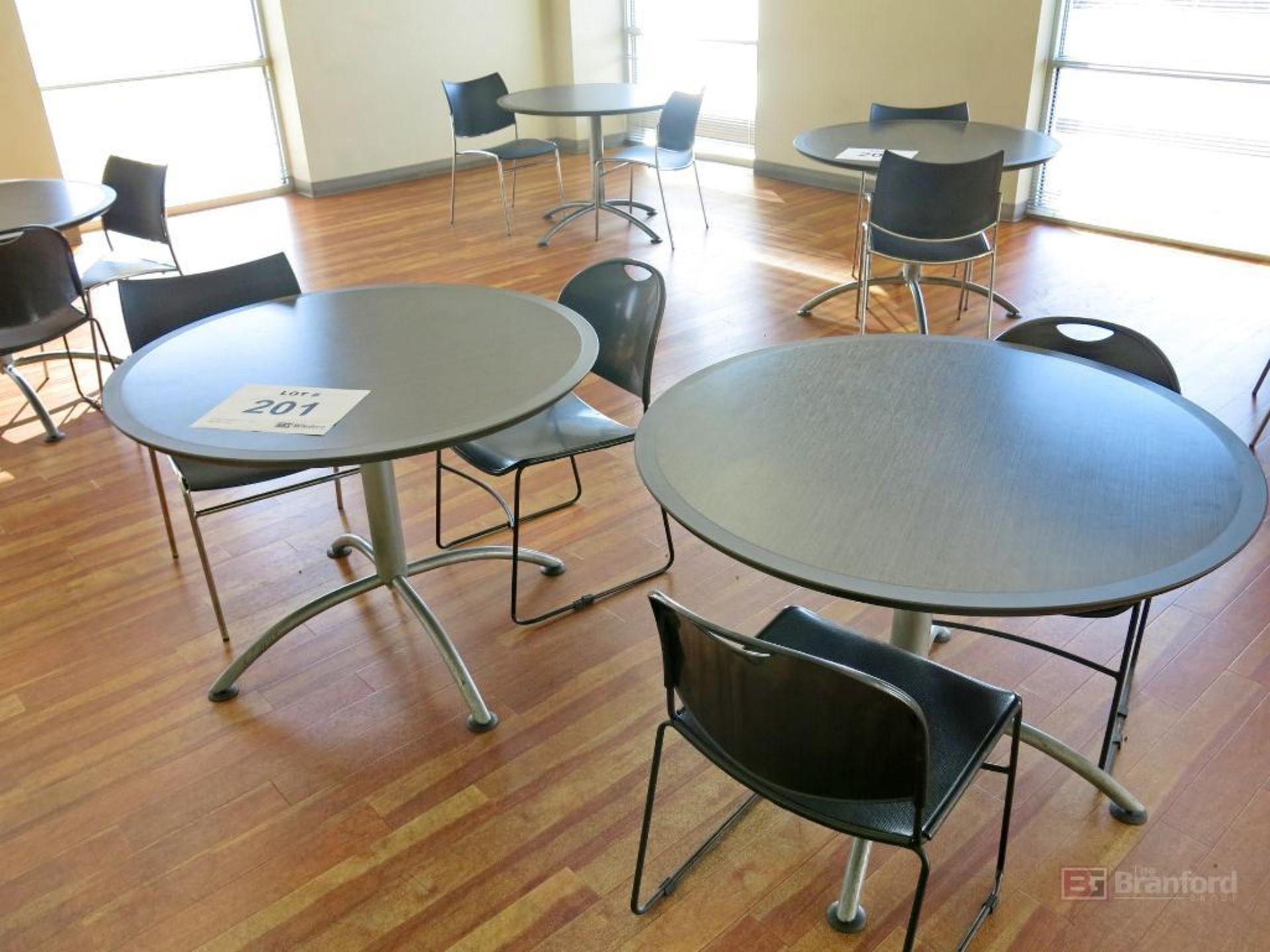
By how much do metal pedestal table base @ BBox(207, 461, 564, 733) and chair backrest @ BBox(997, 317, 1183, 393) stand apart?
145 centimetres

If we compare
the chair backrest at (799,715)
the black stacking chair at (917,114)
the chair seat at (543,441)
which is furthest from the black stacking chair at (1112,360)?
the black stacking chair at (917,114)

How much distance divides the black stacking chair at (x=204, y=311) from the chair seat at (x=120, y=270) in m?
1.51

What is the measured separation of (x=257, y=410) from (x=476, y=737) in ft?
2.81

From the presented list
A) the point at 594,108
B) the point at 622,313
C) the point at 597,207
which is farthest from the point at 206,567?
the point at 597,207

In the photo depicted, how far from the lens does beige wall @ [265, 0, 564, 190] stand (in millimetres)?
6840

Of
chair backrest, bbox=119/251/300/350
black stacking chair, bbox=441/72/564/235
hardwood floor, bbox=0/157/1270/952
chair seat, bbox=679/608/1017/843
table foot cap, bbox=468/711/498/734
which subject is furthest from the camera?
black stacking chair, bbox=441/72/564/235

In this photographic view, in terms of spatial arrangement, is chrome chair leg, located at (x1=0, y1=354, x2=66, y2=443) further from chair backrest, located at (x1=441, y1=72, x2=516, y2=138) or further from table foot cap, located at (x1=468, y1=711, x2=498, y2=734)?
chair backrest, located at (x1=441, y1=72, x2=516, y2=138)

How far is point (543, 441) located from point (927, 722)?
1.37 m

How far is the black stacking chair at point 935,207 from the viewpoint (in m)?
3.80

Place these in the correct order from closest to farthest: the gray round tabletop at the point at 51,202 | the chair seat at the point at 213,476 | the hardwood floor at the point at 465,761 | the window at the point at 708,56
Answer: the hardwood floor at the point at 465,761 < the chair seat at the point at 213,476 < the gray round tabletop at the point at 51,202 < the window at the point at 708,56

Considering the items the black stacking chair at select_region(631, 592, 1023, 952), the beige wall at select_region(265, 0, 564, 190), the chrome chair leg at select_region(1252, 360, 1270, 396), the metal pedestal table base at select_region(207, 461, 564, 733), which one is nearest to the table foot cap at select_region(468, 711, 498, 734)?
the metal pedestal table base at select_region(207, 461, 564, 733)

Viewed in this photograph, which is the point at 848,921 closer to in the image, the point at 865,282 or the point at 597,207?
the point at 865,282

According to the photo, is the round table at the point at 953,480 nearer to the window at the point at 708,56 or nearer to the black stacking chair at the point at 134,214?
the black stacking chair at the point at 134,214

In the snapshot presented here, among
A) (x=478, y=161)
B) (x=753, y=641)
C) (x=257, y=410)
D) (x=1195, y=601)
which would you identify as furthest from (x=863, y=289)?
(x=478, y=161)
